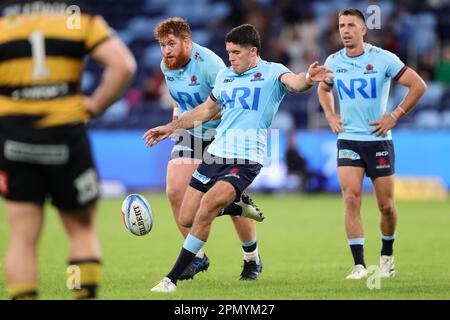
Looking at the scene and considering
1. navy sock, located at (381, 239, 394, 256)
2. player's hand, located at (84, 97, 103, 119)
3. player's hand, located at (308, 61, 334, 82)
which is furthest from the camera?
navy sock, located at (381, 239, 394, 256)

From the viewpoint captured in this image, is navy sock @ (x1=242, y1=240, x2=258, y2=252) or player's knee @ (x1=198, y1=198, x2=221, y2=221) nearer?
player's knee @ (x1=198, y1=198, x2=221, y2=221)

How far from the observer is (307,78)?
28.1ft

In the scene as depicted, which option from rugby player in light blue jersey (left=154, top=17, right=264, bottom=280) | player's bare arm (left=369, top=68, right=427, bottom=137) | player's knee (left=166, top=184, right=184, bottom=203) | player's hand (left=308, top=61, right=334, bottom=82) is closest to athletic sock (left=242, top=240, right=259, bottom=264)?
rugby player in light blue jersey (left=154, top=17, right=264, bottom=280)

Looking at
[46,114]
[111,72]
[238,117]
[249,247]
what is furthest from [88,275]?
[249,247]

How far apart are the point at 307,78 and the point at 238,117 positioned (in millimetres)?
982

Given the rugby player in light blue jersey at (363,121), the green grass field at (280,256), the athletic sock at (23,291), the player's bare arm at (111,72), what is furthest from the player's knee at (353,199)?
the athletic sock at (23,291)

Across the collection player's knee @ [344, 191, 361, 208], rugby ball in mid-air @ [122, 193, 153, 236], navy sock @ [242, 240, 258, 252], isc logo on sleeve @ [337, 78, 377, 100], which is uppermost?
isc logo on sleeve @ [337, 78, 377, 100]

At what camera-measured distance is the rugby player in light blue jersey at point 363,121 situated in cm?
1003

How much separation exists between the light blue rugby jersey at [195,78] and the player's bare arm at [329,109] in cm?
115

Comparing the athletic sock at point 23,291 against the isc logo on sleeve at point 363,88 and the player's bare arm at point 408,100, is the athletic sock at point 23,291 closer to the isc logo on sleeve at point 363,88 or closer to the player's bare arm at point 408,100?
the player's bare arm at point 408,100

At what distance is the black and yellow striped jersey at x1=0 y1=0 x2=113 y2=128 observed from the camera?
20.4 ft

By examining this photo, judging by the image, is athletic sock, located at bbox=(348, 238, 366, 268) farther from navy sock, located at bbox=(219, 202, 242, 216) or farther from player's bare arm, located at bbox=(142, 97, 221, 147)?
player's bare arm, located at bbox=(142, 97, 221, 147)

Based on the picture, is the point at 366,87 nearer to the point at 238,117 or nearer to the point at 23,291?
the point at 238,117

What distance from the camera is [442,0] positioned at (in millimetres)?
26969
